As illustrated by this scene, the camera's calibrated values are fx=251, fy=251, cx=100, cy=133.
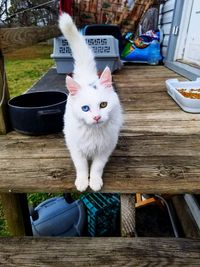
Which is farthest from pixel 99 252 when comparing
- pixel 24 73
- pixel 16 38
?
pixel 24 73

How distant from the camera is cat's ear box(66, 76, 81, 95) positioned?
3.20ft

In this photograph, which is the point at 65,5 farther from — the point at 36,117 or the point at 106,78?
the point at 106,78

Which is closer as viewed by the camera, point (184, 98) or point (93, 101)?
point (93, 101)

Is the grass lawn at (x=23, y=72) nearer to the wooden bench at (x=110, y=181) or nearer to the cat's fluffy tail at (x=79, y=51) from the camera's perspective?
the cat's fluffy tail at (x=79, y=51)

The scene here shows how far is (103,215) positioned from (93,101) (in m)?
1.20

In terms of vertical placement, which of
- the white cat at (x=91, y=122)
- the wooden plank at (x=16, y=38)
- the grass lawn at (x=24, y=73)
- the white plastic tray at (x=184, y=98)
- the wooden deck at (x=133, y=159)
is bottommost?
the grass lawn at (x=24, y=73)

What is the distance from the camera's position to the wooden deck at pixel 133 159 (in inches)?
44.9

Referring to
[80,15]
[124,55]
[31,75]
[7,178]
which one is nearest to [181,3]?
[124,55]

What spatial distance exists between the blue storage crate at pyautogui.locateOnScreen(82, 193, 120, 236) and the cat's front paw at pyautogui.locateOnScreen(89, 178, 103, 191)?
33.1 inches

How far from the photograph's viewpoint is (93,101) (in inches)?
38.0

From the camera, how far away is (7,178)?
3.92ft

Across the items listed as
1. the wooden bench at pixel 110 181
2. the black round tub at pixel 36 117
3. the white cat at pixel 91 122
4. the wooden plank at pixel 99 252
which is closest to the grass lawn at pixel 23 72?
the black round tub at pixel 36 117

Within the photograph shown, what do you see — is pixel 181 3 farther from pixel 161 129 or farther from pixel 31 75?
pixel 31 75

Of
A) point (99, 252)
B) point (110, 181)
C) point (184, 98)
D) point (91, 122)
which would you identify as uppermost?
point (91, 122)
